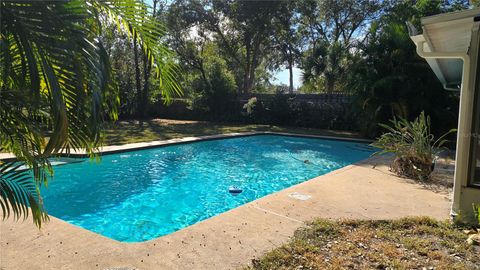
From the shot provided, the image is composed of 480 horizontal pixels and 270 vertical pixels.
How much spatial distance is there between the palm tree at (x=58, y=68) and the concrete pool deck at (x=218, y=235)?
1.05 meters

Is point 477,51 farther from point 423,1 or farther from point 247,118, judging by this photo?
point 247,118

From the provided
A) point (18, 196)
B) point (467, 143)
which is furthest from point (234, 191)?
point (18, 196)

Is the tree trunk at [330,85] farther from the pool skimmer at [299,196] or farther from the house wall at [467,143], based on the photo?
the house wall at [467,143]

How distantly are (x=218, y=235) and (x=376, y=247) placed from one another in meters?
1.68

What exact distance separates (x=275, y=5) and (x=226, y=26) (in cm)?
454

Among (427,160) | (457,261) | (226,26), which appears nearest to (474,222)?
(457,261)

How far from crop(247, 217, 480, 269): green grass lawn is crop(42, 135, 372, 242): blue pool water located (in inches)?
108

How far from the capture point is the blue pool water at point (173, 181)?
19.8ft

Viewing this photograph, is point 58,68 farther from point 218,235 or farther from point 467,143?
point 467,143

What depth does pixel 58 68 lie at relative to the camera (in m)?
1.81

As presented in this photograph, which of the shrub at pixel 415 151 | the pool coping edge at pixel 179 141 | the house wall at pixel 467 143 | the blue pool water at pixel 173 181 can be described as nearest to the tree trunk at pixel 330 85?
the pool coping edge at pixel 179 141

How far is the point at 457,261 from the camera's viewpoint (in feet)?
10.2

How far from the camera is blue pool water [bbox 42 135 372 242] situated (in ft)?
19.8

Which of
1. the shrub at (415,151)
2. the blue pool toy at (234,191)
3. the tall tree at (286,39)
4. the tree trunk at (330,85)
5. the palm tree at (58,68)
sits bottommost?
the blue pool toy at (234,191)
